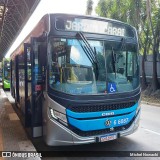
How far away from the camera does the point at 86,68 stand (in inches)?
215

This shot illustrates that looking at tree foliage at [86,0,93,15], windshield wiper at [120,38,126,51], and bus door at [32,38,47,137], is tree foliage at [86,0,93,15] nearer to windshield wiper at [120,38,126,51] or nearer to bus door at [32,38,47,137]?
windshield wiper at [120,38,126,51]

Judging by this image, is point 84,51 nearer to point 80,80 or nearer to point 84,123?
point 80,80

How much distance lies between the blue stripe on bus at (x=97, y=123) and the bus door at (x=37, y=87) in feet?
3.28

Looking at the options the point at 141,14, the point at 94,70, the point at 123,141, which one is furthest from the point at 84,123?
the point at 141,14

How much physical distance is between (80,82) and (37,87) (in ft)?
3.50

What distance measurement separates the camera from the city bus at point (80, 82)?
17.1 feet

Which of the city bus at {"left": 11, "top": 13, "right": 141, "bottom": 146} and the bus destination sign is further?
the bus destination sign

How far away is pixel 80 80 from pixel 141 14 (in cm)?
1649

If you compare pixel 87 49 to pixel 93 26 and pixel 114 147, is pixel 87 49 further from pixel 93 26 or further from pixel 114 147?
pixel 114 147

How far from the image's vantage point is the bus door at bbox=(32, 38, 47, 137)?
565cm

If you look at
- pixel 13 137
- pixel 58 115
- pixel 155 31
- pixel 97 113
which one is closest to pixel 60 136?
pixel 58 115

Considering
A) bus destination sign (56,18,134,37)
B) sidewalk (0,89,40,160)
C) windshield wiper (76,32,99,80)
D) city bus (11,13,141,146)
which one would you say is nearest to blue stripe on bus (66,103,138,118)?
city bus (11,13,141,146)

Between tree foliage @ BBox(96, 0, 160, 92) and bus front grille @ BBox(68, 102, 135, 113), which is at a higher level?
tree foliage @ BBox(96, 0, 160, 92)

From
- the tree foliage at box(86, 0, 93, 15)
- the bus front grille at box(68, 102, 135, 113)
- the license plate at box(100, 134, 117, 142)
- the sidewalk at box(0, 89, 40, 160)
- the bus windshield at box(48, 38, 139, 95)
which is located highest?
the tree foliage at box(86, 0, 93, 15)
